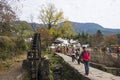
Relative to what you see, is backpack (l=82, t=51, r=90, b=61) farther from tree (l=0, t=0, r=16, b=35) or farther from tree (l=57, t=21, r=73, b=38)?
tree (l=57, t=21, r=73, b=38)

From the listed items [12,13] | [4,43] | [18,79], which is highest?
[12,13]

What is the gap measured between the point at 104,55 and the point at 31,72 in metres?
12.6

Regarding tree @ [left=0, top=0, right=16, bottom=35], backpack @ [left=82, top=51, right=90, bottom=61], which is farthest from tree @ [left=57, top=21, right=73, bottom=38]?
backpack @ [left=82, top=51, right=90, bottom=61]

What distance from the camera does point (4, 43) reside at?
33.1 metres

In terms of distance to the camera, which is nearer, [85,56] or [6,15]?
[85,56]

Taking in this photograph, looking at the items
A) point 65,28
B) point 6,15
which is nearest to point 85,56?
point 6,15

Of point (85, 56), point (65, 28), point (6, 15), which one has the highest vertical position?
point (65, 28)

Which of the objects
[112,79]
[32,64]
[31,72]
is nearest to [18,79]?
[31,72]

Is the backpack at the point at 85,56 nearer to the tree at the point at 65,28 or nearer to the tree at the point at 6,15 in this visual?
the tree at the point at 6,15

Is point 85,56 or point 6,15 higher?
point 6,15

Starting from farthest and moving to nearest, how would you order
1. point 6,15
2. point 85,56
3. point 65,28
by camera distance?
point 65,28
point 6,15
point 85,56

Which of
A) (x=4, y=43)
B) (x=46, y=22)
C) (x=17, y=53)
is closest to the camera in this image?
(x=4, y=43)

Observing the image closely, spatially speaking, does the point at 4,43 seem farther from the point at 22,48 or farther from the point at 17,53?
the point at 22,48

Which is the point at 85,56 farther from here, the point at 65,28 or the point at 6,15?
the point at 65,28
